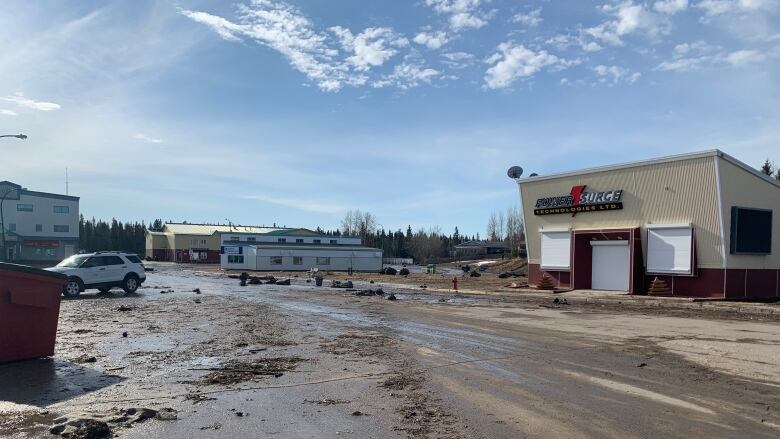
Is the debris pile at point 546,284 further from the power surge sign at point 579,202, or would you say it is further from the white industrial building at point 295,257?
the white industrial building at point 295,257

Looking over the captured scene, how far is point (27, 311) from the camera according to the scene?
10031mm

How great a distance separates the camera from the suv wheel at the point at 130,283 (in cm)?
2844

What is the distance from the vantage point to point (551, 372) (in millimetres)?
9461

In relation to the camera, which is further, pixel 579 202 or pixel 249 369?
pixel 579 202

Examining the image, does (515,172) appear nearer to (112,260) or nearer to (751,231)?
(751,231)

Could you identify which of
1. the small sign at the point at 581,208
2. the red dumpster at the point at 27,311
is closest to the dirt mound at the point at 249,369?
the red dumpster at the point at 27,311

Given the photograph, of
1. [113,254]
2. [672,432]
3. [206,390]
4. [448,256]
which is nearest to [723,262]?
[672,432]

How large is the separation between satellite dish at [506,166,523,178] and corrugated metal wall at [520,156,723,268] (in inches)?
194

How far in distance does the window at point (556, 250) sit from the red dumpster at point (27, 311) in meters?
28.2

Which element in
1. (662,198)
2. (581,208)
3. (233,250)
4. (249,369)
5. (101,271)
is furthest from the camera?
(233,250)

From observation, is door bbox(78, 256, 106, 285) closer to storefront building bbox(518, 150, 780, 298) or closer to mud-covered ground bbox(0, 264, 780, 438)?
mud-covered ground bbox(0, 264, 780, 438)

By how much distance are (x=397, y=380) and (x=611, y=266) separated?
83.3 ft

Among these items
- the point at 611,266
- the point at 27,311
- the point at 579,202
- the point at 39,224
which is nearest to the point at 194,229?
the point at 39,224

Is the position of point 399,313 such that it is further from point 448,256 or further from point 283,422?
point 448,256
